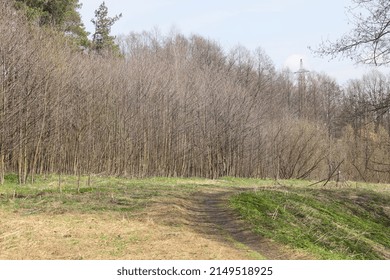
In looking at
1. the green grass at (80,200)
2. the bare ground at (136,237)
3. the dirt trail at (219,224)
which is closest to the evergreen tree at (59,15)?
the green grass at (80,200)

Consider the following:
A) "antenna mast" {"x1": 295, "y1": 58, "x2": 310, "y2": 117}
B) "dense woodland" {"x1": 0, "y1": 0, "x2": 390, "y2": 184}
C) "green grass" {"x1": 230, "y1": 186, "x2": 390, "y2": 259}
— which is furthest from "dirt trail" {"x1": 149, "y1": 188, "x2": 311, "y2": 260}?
"antenna mast" {"x1": 295, "y1": 58, "x2": 310, "y2": 117}

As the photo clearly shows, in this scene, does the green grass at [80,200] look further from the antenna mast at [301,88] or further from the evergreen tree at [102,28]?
the antenna mast at [301,88]

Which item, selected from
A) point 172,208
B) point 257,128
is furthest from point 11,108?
point 257,128

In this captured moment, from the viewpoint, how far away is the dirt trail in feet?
25.6

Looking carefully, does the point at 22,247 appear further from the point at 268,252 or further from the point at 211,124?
the point at 211,124

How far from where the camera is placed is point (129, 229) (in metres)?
8.27

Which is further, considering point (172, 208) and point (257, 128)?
point (257, 128)

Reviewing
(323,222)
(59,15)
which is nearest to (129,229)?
(323,222)

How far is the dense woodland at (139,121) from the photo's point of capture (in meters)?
17.6

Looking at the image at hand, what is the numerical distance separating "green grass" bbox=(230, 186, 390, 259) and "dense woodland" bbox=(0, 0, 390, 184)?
1701 mm

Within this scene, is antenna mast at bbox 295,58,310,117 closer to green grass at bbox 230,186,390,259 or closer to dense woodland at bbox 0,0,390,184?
dense woodland at bbox 0,0,390,184

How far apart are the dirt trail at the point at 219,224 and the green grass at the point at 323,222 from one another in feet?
0.88

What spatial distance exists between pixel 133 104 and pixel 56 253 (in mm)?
18473

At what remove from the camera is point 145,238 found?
302 inches
